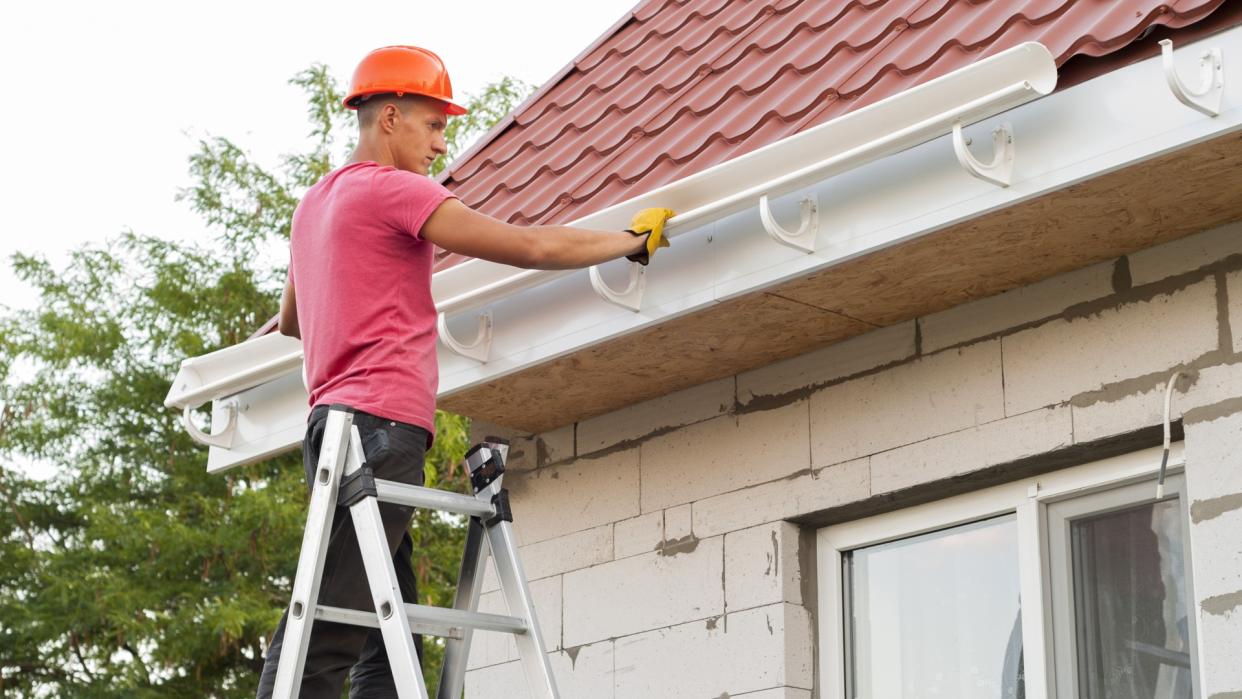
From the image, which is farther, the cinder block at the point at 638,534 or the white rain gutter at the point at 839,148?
the cinder block at the point at 638,534

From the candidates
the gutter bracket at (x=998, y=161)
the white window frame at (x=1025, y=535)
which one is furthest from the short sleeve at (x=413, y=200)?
the white window frame at (x=1025, y=535)

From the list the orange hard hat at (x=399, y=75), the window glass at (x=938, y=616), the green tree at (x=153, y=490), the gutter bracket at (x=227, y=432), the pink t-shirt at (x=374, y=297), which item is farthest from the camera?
the green tree at (x=153, y=490)

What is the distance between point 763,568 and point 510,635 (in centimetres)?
109

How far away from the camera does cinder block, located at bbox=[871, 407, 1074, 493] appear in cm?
437

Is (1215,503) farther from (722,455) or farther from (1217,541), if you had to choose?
(722,455)

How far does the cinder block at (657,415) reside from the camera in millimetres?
5262

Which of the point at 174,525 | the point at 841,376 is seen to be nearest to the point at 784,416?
the point at 841,376

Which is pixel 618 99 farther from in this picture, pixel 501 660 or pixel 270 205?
pixel 270 205

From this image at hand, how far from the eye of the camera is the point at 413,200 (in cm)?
385

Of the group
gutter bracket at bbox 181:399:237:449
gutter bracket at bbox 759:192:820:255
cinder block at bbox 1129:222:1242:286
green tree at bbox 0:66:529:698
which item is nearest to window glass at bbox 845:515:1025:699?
cinder block at bbox 1129:222:1242:286

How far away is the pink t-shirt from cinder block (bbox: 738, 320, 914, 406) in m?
1.44

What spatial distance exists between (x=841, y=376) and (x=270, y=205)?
14.7 meters

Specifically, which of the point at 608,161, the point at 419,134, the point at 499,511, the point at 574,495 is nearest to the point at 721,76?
the point at 608,161

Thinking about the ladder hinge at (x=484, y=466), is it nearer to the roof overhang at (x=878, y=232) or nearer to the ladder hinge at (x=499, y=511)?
the ladder hinge at (x=499, y=511)
